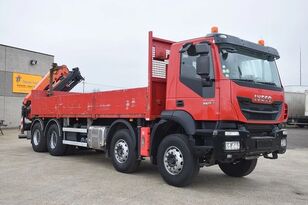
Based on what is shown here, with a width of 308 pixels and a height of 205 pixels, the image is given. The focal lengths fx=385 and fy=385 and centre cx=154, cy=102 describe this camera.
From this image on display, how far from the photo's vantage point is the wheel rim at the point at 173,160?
25.3 ft

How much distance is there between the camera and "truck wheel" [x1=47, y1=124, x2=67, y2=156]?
42.2ft

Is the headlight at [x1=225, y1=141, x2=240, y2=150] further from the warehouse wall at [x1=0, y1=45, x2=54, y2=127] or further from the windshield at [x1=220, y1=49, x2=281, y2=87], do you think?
the warehouse wall at [x1=0, y1=45, x2=54, y2=127]

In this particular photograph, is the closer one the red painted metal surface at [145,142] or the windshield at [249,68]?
the windshield at [249,68]

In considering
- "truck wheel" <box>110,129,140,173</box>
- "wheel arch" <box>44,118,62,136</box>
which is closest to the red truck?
"truck wheel" <box>110,129,140,173</box>

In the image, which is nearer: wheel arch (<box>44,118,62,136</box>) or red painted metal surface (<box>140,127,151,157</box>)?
red painted metal surface (<box>140,127,151,157</box>)

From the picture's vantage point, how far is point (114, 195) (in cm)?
705

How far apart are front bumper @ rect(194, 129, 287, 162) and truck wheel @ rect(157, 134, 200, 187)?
0.28 meters

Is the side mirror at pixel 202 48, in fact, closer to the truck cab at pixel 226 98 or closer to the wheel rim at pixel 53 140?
the truck cab at pixel 226 98

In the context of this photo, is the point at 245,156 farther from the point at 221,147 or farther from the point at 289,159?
the point at 289,159

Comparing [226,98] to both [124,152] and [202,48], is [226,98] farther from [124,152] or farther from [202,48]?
[124,152]

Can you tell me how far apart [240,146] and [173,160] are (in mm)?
1447

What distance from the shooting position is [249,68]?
25.6 ft

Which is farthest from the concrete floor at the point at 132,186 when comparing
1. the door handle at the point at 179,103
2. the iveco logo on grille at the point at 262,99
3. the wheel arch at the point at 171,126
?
the iveco logo on grille at the point at 262,99

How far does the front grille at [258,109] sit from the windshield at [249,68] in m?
0.44
